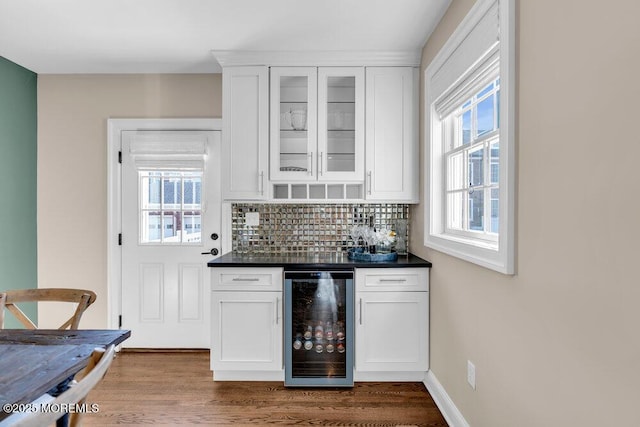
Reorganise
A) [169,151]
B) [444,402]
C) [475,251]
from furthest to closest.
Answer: [169,151]
[444,402]
[475,251]

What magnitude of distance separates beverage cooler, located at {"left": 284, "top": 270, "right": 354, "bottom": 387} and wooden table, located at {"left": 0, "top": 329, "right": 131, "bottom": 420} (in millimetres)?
1297

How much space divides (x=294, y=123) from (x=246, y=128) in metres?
0.38

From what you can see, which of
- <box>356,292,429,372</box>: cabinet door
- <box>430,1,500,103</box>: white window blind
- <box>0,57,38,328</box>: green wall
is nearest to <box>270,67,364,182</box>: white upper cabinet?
<box>430,1,500,103</box>: white window blind

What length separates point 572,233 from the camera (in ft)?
3.78

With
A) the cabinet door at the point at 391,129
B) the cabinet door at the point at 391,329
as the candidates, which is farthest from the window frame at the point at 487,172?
the cabinet door at the point at 391,329

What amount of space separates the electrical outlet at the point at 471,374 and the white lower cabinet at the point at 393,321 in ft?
2.32

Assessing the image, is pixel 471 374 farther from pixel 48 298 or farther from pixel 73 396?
pixel 48 298

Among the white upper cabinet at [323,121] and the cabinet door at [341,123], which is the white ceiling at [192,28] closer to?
the white upper cabinet at [323,121]

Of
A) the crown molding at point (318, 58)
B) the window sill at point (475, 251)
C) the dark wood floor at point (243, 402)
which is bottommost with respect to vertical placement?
the dark wood floor at point (243, 402)

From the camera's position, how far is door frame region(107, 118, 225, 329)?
3.33 m

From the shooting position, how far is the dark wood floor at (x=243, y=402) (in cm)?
226

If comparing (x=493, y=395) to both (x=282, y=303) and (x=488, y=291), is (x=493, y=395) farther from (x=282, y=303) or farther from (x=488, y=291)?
(x=282, y=303)

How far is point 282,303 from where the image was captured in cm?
268

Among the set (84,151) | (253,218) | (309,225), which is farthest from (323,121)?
(84,151)
